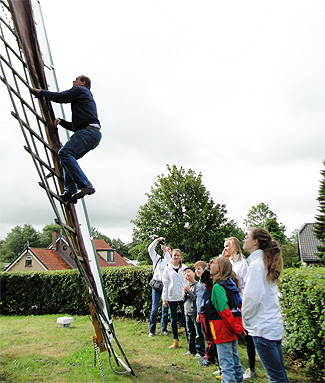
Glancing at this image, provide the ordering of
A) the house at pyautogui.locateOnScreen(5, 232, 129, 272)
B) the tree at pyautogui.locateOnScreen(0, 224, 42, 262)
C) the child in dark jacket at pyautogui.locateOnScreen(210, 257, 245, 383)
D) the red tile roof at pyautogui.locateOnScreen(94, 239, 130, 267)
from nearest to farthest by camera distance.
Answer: the child in dark jacket at pyautogui.locateOnScreen(210, 257, 245, 383), the house at pyautogui.locateOnScreen(5, 232, 129, 272), the red tile roof at pyautogui.locateOnScreen(94, 239, 130, 267), the tree at pyautogui.locateOnScreen(0, 224, 42, 262)

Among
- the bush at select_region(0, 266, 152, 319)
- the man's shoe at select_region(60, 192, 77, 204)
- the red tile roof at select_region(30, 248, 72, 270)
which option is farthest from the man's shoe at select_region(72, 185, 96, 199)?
the red tile roof at select_region(30, 248, 72, 270)

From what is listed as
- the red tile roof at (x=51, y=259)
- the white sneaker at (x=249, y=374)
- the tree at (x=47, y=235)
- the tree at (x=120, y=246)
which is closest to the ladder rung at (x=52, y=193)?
the white sneaker at (x=249, y=374)

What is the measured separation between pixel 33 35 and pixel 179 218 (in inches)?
1178

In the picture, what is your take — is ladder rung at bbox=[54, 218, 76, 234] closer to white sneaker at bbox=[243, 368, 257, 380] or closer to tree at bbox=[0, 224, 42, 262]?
white sneaker at bbox=[243, 368, 257, 380]

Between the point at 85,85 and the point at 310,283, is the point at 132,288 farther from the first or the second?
the point at 85,85

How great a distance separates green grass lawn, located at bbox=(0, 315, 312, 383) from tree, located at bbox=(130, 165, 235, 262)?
22463mm

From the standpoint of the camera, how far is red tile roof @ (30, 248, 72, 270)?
3615 cm

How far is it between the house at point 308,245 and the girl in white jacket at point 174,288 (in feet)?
133

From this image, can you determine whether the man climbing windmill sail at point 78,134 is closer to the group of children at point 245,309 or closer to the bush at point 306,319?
the group of children at point 245,309

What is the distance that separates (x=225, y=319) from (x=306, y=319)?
87.8 inches

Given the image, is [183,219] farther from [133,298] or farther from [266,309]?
[266,309]

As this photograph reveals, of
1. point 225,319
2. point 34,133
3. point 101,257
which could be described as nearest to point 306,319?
point 225,319

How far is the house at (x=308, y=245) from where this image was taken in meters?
45.0

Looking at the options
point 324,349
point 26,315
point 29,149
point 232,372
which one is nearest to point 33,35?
point 29,149
